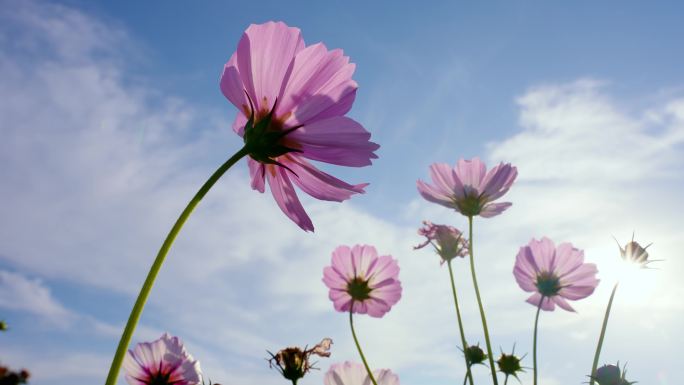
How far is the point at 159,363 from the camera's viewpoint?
5.33 ft

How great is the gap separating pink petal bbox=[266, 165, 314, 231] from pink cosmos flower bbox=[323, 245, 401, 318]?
1057 mm

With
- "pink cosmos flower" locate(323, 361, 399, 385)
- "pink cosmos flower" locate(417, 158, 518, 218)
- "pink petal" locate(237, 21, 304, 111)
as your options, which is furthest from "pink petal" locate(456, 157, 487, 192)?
"pink petal" locate(237, 21, 304, 111)

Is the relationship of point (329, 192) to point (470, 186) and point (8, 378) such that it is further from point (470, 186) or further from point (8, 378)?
point (8, 378)

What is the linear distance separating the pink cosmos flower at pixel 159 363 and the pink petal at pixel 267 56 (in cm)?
86

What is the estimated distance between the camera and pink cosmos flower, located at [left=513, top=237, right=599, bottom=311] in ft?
6.42

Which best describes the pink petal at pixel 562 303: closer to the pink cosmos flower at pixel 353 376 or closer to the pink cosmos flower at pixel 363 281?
the pink cosmos flower at pixel 363 281

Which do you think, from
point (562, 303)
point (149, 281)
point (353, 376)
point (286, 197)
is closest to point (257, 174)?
point (286, 197)

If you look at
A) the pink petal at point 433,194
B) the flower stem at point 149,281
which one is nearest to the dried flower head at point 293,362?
the pink petal at point 433,194

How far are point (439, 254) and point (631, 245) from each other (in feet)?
2.00

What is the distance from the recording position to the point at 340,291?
84.4 inches

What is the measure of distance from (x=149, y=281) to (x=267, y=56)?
472 mm

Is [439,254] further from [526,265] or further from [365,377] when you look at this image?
[365,377]

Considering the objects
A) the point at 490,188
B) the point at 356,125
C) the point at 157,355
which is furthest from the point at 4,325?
the point at 356,125

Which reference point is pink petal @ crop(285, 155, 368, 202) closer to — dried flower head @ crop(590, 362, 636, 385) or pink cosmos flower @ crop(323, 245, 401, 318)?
dried flower head @ crop(590, 362, 636, 385)
